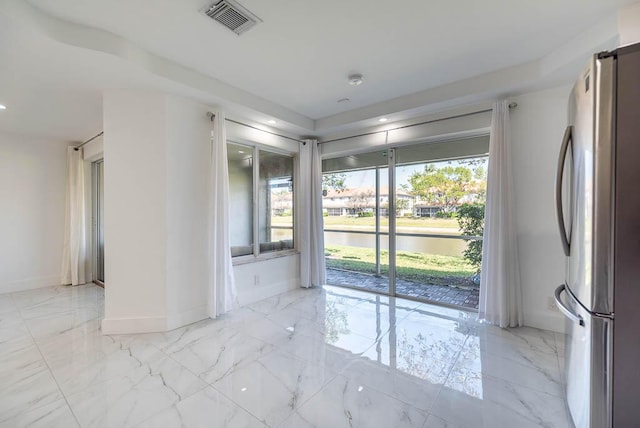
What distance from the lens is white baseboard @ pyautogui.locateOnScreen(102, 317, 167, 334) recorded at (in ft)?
9.06

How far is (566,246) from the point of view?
1615 mm

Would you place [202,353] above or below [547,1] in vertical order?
below

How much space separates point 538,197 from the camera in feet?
9.29

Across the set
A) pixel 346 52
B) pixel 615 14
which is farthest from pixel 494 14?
pixel 346 52

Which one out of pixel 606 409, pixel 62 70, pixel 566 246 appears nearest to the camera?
pixel 606 409

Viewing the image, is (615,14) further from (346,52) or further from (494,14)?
(346,52)

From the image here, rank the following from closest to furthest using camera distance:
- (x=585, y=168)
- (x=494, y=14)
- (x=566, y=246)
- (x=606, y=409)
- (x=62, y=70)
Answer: (x=606, y=409) < (x=585, y=168) < (x=566, y=246) < (x=494, y=14) < (x=62, y=70)

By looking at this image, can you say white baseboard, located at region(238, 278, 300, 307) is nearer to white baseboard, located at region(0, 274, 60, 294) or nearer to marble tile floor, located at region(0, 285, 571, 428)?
marble tile floor, located at region(0, 285, 571, 428)

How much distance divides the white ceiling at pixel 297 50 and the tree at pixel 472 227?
4.32ft

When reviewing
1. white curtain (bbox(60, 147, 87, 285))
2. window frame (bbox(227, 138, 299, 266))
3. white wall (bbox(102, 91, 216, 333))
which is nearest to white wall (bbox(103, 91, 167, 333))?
white wall (bbox(102, 91, 216, 333))

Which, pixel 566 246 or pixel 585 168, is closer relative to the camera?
pixel 585 168

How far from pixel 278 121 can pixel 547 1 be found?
9.25ft

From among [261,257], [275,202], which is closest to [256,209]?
[275,202]

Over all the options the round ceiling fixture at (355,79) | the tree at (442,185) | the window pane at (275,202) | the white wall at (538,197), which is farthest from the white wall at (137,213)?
the white wall at (538,197)
